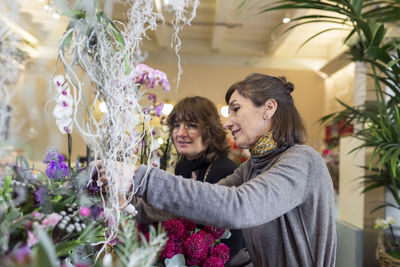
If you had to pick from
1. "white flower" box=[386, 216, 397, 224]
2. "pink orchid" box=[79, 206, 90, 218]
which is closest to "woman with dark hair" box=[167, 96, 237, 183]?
"pink orchid" box=[79, 206, 90, 218]

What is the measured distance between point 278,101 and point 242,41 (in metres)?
5.95

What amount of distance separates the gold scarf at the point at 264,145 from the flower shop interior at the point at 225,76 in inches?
12.2

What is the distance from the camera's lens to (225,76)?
753cm

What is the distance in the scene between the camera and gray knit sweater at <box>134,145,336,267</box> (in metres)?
0.82

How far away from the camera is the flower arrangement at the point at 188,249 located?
0.92m

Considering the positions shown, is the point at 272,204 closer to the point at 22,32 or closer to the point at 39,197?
the point at 39,197

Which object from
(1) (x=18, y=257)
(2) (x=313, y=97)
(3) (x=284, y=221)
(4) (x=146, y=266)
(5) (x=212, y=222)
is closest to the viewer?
(1) (x=18, y=257)

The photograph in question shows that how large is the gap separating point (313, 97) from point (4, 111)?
24.2 ft

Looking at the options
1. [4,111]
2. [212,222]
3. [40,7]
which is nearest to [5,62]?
[4,111]

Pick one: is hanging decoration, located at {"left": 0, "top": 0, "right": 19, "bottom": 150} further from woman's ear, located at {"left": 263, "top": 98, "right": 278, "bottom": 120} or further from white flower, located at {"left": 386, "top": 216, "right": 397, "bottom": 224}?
white flower, located at {"left": 386, "top": 216, "right": 397, "bottom": 224}

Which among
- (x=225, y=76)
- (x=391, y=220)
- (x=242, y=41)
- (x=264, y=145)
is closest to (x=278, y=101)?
(x=264, y=145)

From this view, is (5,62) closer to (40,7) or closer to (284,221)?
(40,7)

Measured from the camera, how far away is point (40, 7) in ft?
2.40

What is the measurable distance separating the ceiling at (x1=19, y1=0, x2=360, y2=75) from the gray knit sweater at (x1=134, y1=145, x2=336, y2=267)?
343 centimetres
